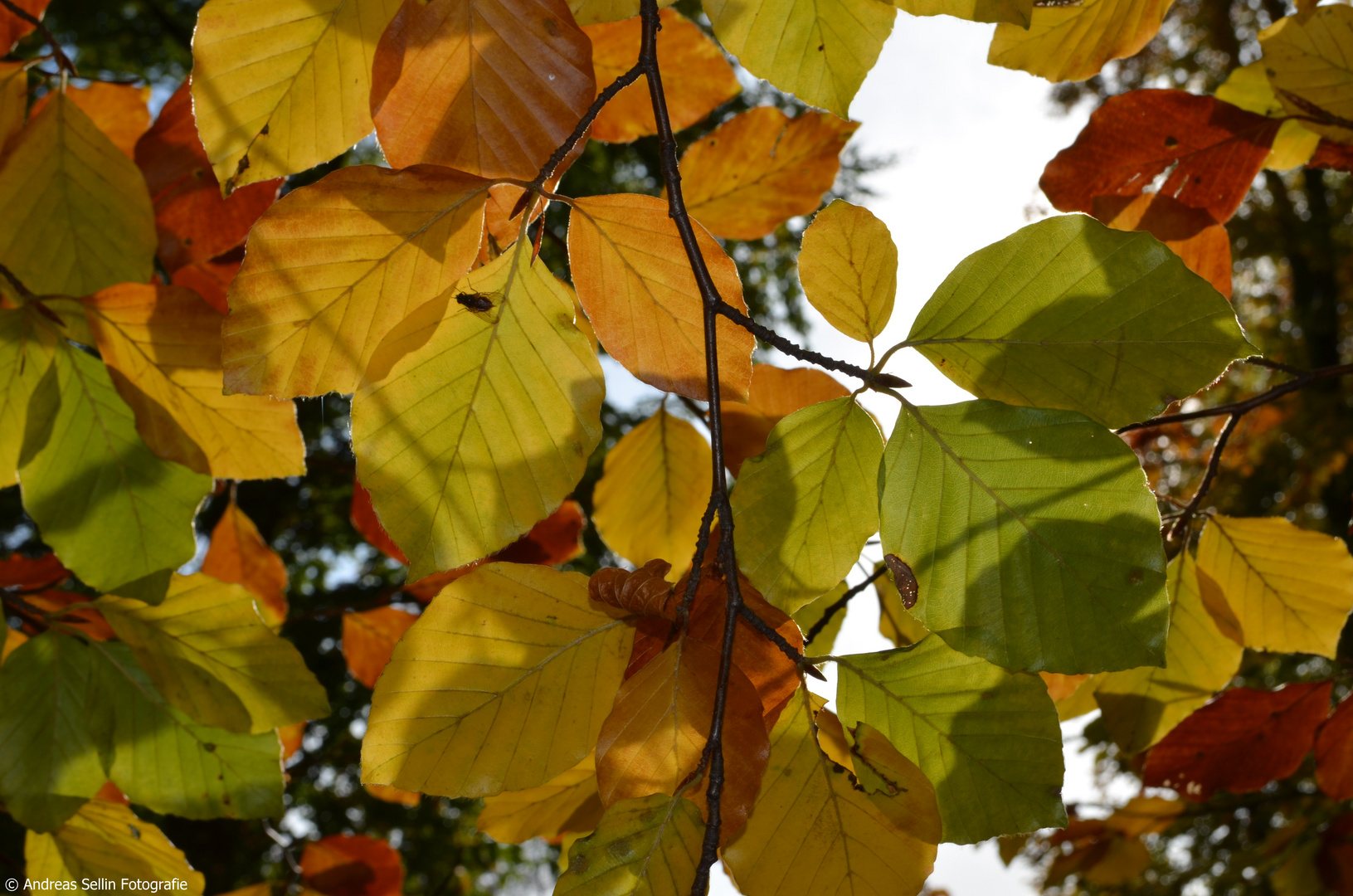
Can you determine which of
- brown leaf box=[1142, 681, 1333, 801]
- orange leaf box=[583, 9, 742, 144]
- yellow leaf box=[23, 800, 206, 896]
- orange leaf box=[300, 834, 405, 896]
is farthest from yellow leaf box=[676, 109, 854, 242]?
orange leaf box=[300, 834, 405, 896]

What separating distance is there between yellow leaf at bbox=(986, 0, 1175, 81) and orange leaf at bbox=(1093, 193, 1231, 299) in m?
0.10

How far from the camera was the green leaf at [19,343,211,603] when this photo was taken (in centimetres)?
54

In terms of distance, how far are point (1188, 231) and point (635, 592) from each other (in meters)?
0.45

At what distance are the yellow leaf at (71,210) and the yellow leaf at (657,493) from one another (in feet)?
1.27

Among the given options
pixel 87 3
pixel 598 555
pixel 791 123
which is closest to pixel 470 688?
pixel 791 123

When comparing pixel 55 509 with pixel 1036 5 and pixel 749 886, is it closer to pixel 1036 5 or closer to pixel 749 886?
pixel 749 886

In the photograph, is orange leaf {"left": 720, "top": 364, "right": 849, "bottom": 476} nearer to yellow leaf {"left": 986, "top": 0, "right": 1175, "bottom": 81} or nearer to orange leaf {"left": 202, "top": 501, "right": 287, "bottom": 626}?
yellow leaf {"left": 986, "top": 0, "right": 1175, "bottom": 81}

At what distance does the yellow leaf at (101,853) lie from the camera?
654 millimetres

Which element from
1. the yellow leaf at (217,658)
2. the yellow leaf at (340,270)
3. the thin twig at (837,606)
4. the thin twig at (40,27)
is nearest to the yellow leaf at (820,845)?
the thin twig at (837,606)

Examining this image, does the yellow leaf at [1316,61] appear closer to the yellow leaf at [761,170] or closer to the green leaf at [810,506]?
the yellow leaf at [761,170]

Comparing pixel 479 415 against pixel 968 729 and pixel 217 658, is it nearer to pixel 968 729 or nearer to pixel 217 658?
pixel 968 729

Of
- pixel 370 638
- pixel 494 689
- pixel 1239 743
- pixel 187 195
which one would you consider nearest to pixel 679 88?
pixel 187 195

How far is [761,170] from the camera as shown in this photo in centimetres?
72

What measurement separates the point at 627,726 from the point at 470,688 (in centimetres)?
8
